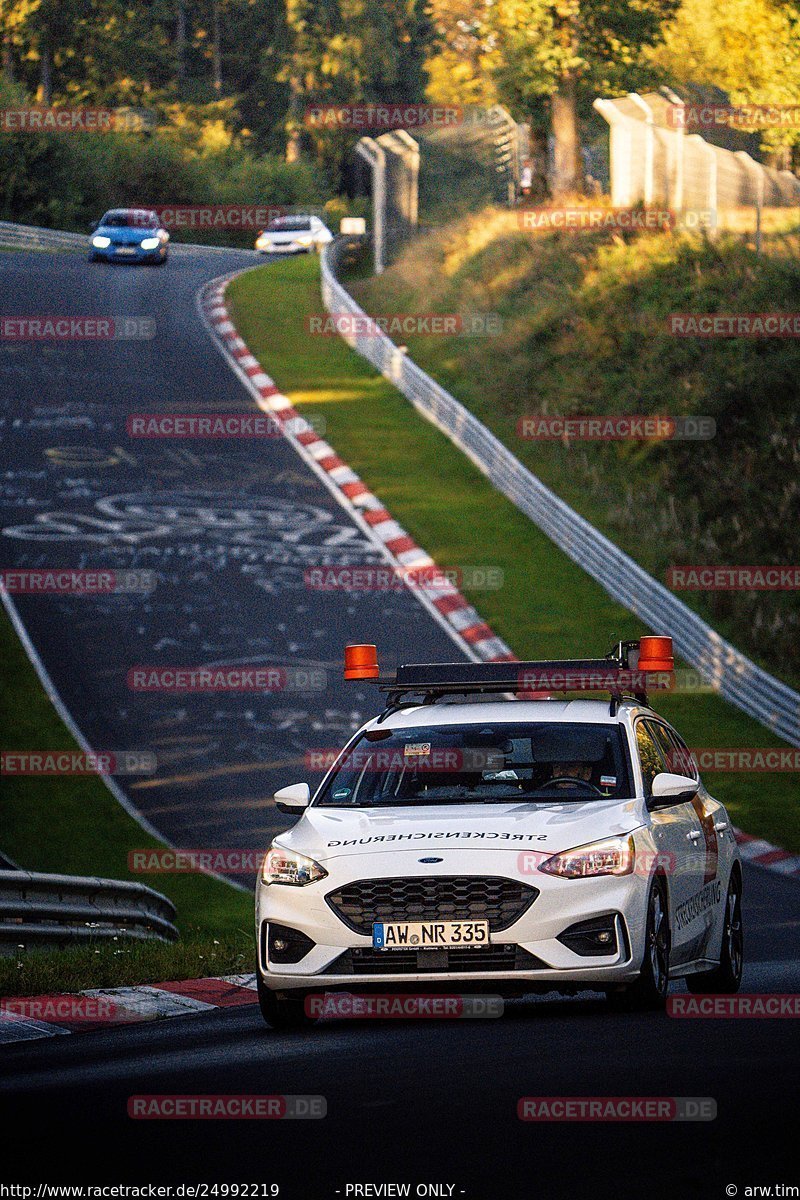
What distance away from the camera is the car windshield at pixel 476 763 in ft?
32.4

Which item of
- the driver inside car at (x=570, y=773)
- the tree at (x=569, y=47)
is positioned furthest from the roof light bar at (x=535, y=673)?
the tree at (x=569, y=47)

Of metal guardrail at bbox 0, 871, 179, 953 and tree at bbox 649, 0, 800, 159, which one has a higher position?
tree at bbox 649, 0, 800, 159

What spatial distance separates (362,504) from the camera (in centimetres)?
3108

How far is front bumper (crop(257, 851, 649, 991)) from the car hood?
0.09 m

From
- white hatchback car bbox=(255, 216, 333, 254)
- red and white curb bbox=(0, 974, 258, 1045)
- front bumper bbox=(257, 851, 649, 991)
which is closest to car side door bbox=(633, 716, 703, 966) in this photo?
front bumper bbox=(257, 851, 649, 991)

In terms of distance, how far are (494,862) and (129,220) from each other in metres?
49.1

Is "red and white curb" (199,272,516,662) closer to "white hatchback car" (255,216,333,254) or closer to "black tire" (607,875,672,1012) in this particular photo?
"black tire" (607,875,672,1012)

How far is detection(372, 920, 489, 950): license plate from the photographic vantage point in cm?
895

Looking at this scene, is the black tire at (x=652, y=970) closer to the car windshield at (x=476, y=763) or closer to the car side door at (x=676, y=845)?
the car side door at (x=676, y=845)

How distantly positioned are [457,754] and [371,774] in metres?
0.43

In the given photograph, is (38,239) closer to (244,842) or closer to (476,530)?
(476,530)

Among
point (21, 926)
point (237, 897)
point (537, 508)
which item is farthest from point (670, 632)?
point (21, 926)

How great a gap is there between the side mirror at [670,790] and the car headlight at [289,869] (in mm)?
1624

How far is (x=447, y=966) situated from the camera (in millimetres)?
8984
